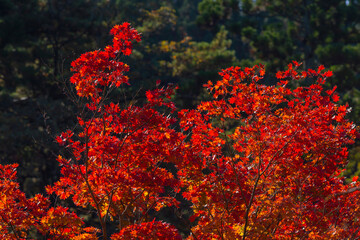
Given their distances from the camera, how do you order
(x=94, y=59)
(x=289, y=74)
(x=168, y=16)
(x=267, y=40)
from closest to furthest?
(x=94, y=59) < (x=289, y=74) < (x=267, y=40) < (x=168, y=16)

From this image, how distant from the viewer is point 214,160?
628 centimetres

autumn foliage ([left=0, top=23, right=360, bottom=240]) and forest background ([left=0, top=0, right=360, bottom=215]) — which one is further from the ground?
forest background ([left=0, top=0, right=360, bottom=215])

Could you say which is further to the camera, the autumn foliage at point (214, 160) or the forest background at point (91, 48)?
the forest background at point (91, 48)

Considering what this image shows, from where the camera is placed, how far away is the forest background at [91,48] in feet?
51.1

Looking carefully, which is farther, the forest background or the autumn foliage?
the forest background

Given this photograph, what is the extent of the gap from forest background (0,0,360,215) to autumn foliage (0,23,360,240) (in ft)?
22.6

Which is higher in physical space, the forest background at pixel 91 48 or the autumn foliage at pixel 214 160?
the forest background at pixel 91 48

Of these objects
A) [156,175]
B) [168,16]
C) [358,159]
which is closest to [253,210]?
[156,175]

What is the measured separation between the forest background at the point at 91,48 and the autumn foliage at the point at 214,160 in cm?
688

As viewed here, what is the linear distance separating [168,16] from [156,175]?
25102 mm

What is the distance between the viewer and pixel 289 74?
19.7ft

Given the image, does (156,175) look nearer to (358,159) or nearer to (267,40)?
(358,159)

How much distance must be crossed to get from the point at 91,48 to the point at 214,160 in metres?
10.9

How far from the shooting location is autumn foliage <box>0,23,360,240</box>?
559 cm
